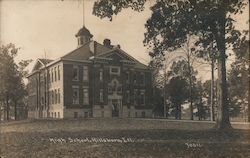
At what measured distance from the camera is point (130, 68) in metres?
4.95

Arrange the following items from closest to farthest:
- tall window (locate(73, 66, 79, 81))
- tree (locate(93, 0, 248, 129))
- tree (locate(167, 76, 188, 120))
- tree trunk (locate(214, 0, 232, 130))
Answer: tall window (locate(73, 66, 79, 81)) → tree (locate(93, 0, 248, 129)) → tree (locate(167, 76, 188, 120)) → tree trunk (locate(214, 0, 232, 130))

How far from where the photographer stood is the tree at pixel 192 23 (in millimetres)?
4949

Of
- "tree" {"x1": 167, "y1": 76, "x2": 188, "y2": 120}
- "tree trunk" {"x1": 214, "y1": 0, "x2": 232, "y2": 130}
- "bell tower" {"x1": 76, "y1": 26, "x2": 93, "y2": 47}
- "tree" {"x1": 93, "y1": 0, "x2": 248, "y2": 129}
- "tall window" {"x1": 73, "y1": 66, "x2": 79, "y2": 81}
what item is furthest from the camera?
"tree trunk" {"x1": 214, "y1": 0, "x2": 232, "y2": 130}

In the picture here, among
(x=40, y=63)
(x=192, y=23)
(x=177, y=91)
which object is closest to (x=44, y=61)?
(x=40, y=63)

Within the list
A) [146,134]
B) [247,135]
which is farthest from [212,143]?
[146,134]

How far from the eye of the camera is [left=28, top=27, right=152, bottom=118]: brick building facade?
4789 mm

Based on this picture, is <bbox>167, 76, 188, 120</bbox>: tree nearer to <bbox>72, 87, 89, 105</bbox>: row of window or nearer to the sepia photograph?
the sepia photograph

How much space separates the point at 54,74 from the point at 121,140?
131cm

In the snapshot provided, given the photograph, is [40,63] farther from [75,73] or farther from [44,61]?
[75,73]

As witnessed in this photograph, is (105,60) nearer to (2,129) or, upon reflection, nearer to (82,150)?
(82,150)

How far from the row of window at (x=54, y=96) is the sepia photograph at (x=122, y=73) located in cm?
3

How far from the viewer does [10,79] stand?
549 cm

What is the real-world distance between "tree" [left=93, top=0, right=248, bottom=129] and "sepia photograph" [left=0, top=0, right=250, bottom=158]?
0.05ft

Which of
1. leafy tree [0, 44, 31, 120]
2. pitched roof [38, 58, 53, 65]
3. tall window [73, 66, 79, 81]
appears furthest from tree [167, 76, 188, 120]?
leafy tree [0, 44, 31, 120]
